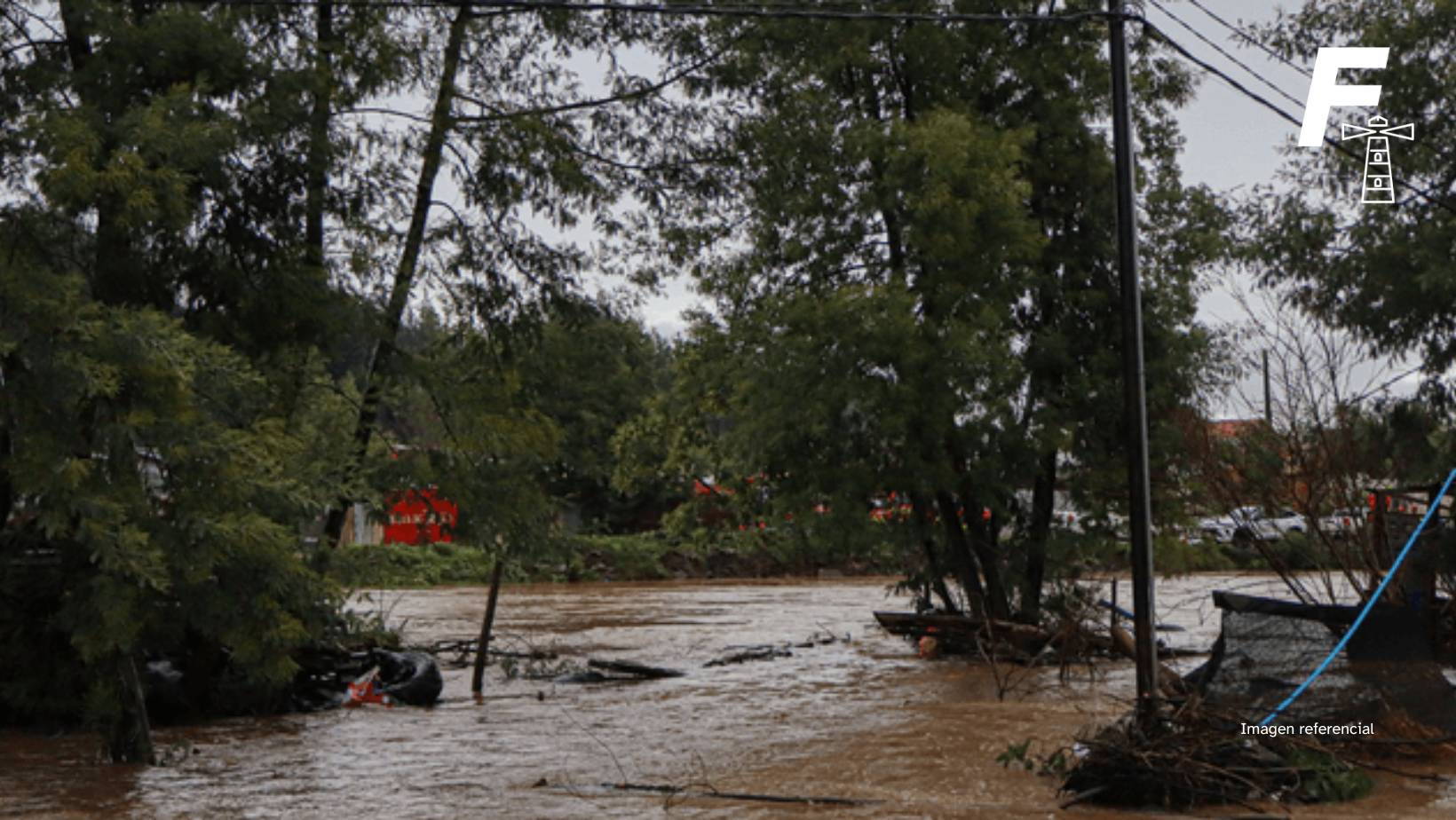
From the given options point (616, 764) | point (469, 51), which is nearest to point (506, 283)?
point (469, 51)

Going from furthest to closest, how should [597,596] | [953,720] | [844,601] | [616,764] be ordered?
[597,596] < [844,601] < [953,720] < [616,764]

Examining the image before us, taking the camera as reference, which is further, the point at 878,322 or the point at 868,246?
the point at 868,246

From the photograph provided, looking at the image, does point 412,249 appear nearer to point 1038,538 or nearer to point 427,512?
point 427,512

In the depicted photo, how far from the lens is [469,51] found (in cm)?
1734

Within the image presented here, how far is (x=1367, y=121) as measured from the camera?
21156 millimetres

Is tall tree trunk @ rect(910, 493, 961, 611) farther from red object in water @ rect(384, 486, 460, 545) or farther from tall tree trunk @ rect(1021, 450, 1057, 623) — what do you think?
red object in water @ rect(384, 486, 460, 545)

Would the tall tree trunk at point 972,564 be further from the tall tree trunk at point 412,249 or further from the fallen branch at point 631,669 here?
the tall tree trunk at point 412,249

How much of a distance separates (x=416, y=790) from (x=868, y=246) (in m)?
12.0

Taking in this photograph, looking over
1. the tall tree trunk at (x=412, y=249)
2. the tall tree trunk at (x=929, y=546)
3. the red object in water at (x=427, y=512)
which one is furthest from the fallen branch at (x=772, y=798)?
the tall tree trunk at (x=929, y=546)

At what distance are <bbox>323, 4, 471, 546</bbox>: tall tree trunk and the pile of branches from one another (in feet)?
27.8

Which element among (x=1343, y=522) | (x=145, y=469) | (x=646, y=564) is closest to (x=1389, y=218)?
(x=1343, y=522)

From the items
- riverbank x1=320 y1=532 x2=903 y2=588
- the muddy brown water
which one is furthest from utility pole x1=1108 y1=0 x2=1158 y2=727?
riverbank x1=320 y1=532 x2=903 y2=588

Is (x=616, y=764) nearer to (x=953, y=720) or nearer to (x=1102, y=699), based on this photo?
(x=953, y=720)

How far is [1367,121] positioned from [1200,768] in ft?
46.1
